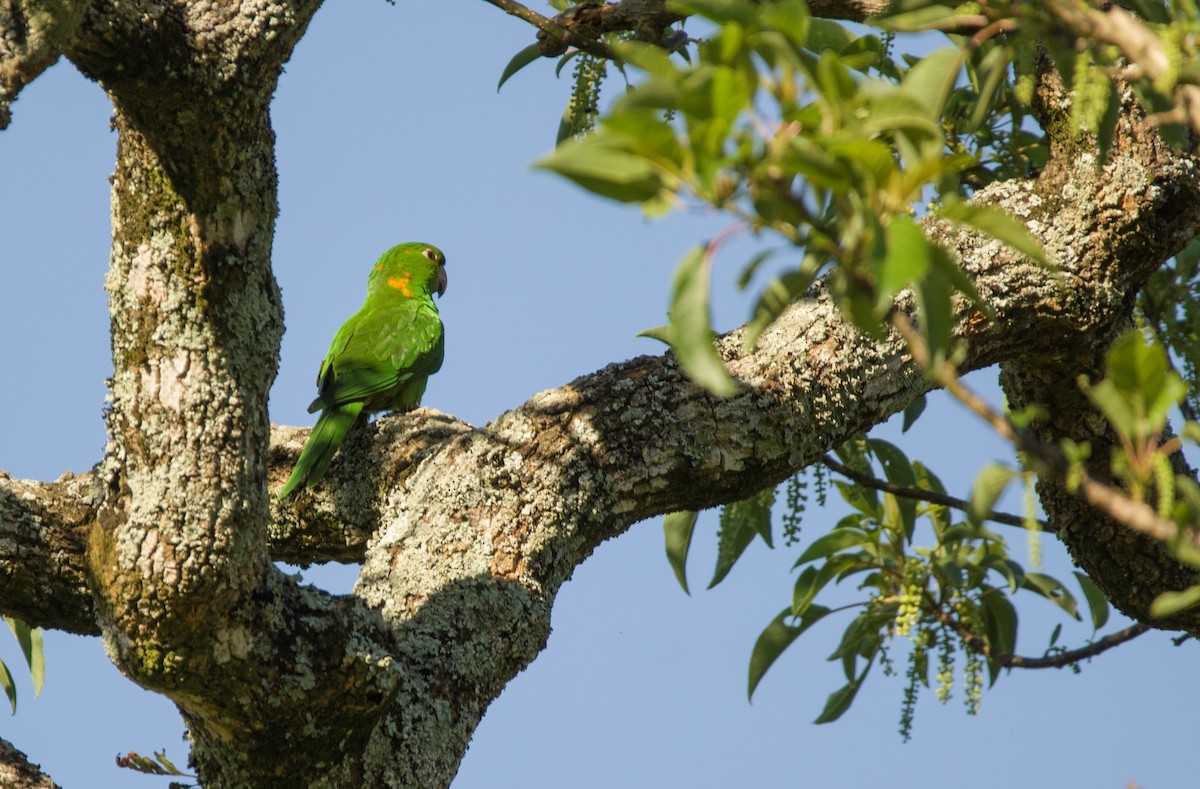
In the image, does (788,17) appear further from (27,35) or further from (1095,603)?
(1095,603)

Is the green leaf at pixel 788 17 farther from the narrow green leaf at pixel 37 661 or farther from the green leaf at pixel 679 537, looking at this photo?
the narrow green leaf at pixel 37 661

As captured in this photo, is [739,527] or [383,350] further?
[383,350]

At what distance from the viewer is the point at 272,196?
75.0 inches

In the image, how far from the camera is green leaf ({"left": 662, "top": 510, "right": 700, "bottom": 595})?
329 cm

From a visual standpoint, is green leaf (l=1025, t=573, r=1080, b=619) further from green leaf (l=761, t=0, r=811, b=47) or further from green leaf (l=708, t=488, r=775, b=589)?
green leaf (l=761, t=0, r=811, b=47)

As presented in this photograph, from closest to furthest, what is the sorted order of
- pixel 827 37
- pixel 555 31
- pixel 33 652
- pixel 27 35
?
pixel 27 35 < pixel 827 37 < pixel 555 31 < pixel 33 652

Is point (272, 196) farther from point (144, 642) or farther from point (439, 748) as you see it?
point (439, 748)

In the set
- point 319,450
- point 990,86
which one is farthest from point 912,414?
point 990,86

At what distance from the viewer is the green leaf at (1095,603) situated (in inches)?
136

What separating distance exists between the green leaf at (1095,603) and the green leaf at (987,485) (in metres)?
2.71

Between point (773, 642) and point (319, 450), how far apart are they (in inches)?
57.6

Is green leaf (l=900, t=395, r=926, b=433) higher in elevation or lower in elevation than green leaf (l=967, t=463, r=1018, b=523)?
higher

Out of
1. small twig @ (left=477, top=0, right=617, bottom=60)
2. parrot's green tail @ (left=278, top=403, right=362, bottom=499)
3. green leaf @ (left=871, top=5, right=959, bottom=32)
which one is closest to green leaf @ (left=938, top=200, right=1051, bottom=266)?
green leaf @ (left=871, top=5, right=959, bottom=32)

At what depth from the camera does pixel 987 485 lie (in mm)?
1007
